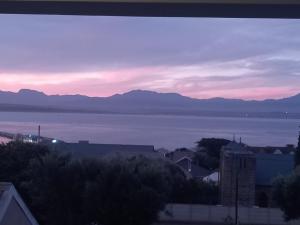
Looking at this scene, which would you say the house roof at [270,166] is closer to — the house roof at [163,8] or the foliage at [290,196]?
the foliage at [290,196]

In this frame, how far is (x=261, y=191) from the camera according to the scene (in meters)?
14.8

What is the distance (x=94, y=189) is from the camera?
10.9 meters

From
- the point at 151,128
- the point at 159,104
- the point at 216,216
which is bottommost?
the point at 216,216

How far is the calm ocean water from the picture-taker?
22125 mm

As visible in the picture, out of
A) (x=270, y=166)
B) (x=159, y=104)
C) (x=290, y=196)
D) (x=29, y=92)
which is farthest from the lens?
(x=159, y=104)

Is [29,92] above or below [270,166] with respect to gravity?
above

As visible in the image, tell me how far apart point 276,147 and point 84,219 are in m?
11.6

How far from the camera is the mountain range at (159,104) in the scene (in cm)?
1775

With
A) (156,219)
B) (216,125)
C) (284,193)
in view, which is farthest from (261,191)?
(216,125)

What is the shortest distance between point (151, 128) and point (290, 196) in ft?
49.8

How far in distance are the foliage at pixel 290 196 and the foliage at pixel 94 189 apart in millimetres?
2084

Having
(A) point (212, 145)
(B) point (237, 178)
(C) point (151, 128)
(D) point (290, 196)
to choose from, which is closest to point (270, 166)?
(B) point (237, 178)

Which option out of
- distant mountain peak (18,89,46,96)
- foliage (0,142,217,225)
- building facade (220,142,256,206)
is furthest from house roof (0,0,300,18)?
distant mountain peak (18,89,46,96)

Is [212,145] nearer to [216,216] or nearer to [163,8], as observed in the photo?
[216,216]
